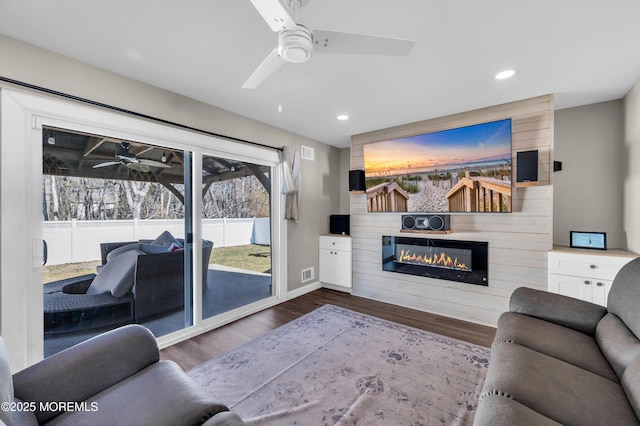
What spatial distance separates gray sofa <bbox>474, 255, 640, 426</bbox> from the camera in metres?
0.99

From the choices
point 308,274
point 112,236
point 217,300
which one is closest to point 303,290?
point 308,274

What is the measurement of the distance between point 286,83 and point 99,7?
1.30 metres

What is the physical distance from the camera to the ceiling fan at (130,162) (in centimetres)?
230

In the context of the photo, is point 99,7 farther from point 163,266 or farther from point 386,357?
point 386,357

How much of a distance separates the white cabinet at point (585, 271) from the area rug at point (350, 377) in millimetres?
1011

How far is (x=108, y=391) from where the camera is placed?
3.93 feet

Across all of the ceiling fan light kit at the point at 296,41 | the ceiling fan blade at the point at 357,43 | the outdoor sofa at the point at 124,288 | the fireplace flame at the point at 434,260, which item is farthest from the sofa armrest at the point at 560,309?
the outdoor sofa at the point at 124,288

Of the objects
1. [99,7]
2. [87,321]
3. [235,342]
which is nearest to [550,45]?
[99,7]

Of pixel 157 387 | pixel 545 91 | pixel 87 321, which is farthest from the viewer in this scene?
pixel 545 91

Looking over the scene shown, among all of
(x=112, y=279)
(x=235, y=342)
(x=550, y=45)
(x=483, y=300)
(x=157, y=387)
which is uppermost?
(x=550, y=45)

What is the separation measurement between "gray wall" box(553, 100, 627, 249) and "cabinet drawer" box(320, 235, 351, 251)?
2526 mm

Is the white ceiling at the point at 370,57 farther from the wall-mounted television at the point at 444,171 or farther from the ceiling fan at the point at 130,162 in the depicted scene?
the ceiling fan at the point at 130,162

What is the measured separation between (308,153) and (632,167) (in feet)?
11.8

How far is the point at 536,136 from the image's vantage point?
2.75 m
